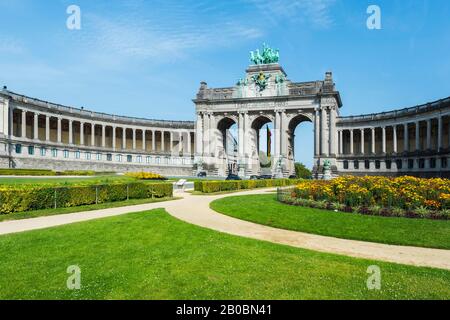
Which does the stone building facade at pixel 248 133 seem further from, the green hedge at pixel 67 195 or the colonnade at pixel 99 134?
the green hedge at pixel 67 195

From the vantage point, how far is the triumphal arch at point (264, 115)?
76.8 meters

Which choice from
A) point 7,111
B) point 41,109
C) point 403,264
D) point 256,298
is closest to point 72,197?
point 256,298

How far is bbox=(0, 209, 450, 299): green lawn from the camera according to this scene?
7344 mm

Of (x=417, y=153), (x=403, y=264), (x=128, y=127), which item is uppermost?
(x=128, y=127)

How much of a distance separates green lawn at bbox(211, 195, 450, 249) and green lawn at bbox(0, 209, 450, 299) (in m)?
3.70

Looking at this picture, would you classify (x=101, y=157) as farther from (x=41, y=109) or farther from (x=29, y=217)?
(x=29, y=217)

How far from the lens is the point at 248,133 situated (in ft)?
274

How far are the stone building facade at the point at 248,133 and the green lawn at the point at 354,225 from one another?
2209 inches

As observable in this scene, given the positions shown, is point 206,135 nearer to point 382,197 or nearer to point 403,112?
point 403,112

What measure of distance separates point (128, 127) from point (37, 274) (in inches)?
3250

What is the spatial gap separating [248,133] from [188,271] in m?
Result: 75.9

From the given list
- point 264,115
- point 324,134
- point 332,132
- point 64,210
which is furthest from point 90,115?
point 64,210

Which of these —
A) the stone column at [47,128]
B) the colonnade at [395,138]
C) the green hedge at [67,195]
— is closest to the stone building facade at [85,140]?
the stone column at [47,128]

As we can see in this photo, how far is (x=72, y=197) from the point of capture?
21.8 m
